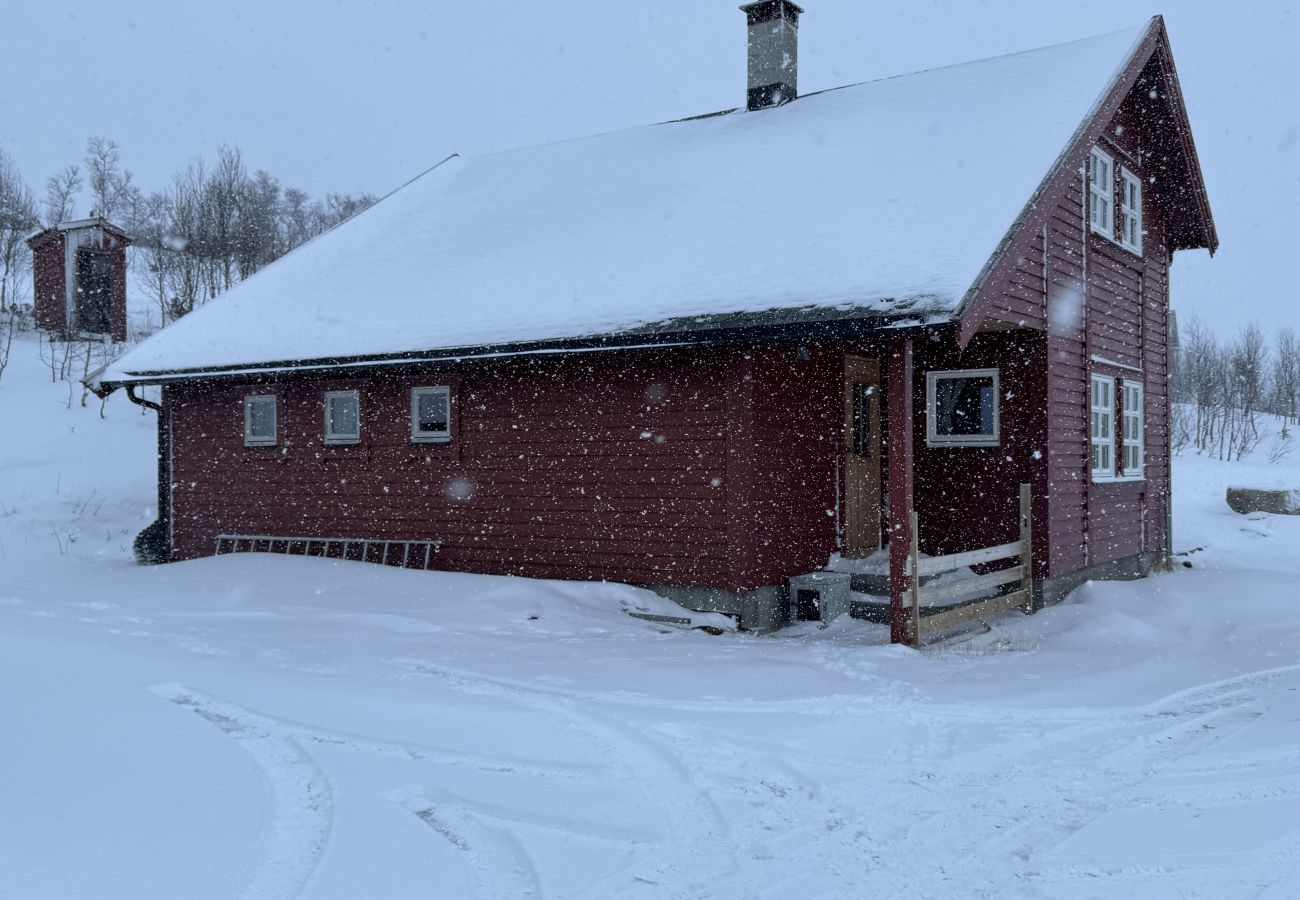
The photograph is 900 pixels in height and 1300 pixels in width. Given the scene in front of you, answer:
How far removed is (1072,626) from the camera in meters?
9.91

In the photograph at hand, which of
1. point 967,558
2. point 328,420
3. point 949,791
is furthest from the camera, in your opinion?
point 328,420

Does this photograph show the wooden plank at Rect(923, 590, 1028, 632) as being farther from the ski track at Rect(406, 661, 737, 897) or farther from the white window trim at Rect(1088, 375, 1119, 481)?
the ski track at Rect(406, 661, 737, 897)

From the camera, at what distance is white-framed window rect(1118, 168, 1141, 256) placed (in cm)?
1366

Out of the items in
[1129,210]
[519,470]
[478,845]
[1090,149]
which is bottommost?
[478,845]

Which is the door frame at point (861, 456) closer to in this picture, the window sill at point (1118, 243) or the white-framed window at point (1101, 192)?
the window sill at point (1118, 243)

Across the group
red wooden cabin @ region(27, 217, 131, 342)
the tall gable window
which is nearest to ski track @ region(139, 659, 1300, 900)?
the tall gable window

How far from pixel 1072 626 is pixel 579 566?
522cm

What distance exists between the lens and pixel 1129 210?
13.9m

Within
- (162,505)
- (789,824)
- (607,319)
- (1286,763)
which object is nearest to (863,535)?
(607,319)

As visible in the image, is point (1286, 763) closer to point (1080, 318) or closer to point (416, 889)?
point (416, 889)

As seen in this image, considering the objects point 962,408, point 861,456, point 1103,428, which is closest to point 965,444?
point 962,408

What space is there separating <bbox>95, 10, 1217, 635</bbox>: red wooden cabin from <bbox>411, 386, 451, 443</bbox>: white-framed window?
0.06 metres

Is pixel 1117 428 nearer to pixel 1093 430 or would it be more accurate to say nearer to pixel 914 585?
pixel 1093 430

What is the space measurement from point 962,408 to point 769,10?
731 centimetres
